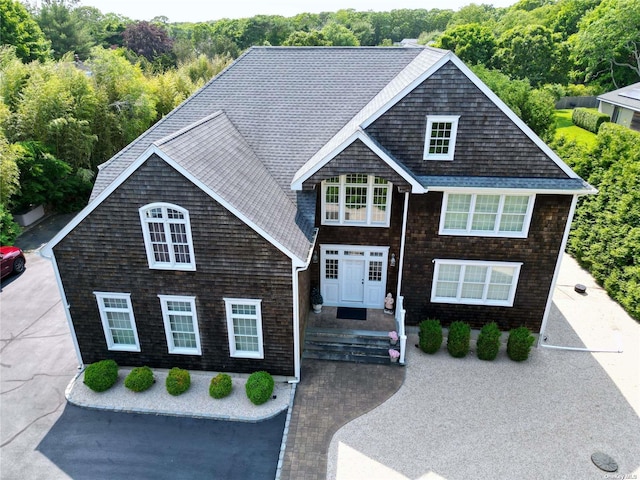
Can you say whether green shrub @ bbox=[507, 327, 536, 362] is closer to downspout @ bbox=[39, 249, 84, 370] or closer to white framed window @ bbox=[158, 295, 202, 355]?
white framed window @ bbox=[158, 295, 202, 355]

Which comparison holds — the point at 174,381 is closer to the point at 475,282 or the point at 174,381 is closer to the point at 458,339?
the point at 458,339

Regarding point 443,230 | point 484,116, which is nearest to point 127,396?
point 443,230

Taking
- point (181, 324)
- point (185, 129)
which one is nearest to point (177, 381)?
point (181, 324)

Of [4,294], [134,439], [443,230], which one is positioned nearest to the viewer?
[134,439]

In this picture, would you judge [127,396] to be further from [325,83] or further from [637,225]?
[637,225]

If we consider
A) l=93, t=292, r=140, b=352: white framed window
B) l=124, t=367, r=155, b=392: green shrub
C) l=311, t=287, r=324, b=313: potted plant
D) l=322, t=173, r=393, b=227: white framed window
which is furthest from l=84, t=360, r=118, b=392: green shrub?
l=322, t=173, r=393, b=227: white framed window

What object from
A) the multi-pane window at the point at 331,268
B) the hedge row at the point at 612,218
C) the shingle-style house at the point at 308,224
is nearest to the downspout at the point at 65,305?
the shingle-style house at the point at 308,224

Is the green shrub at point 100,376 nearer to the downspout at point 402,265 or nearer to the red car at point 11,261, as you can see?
the downspout at point 402,265
